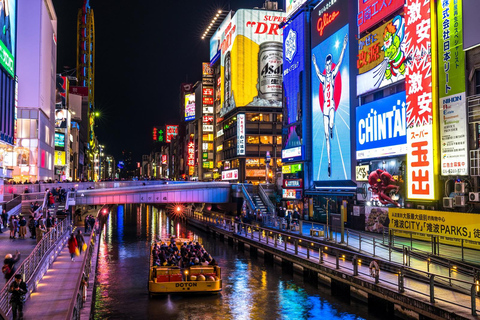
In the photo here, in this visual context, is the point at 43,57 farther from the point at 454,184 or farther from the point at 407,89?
the point at 454,184

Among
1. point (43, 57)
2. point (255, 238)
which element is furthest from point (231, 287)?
point (43, 57)

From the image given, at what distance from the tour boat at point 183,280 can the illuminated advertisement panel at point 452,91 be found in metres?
16.6

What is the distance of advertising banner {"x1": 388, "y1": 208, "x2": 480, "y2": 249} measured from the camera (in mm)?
25953

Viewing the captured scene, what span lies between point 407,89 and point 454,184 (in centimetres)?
812

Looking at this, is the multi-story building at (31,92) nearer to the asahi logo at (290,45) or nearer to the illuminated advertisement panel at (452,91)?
the asahi logo at (290,45)

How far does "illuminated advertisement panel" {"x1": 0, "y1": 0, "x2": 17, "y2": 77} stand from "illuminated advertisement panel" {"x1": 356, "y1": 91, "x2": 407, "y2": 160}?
36.6 m

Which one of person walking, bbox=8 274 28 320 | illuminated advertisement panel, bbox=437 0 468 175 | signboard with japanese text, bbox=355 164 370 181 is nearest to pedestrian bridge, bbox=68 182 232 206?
signboard with japanese text, bbox=355 164 370 181

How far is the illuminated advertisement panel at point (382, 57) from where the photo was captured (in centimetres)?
3975

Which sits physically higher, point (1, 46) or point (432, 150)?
point (1, 46)

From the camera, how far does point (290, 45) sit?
69.2 m

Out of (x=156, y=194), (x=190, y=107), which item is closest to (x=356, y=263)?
(x=156, y=194)

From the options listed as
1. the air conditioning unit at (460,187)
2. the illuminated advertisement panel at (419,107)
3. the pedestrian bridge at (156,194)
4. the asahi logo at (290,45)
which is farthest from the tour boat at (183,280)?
the asahi logo at (290,45)

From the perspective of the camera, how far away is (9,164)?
71.4 metres

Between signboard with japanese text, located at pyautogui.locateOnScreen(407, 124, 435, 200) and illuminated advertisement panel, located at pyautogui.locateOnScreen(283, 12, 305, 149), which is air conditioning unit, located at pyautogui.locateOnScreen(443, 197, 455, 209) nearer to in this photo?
signboard with japanese text, located at pyautogui.locateOnScreen(407, 124, 435, 200)
